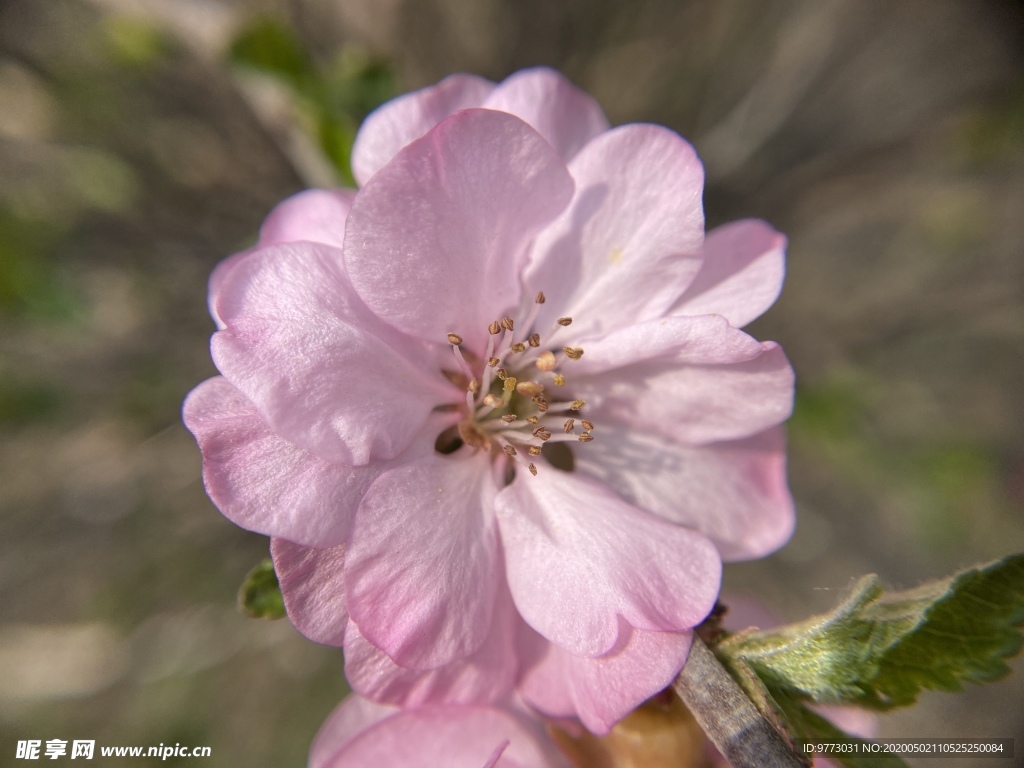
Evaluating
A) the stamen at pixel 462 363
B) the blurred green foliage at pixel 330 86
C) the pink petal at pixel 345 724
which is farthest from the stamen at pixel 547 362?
the blurred green foliage at pixel 330 86

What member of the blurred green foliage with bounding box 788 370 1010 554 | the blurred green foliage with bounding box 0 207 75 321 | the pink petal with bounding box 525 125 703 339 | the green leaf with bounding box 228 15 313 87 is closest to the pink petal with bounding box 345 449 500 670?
the pink petal with bounding box 525 125 703 339

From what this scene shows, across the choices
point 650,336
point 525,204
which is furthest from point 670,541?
point 525,204

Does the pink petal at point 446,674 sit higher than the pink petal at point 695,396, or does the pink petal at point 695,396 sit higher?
the pink petal at point 695,396

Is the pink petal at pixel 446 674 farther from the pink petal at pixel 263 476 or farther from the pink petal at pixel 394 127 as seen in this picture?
the pink petal at pixel 394 127

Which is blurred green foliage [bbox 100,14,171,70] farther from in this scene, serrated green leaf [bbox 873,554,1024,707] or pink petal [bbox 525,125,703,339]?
serrated green leaf [bbox 873,554,1024,707]

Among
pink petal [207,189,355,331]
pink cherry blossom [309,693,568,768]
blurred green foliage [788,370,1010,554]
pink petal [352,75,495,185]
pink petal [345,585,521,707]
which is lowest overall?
blurred green foliage [788,370,1010,554]

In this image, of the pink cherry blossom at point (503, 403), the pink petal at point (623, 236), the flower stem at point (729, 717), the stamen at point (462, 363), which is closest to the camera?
the flower stem at point (729, 717)
